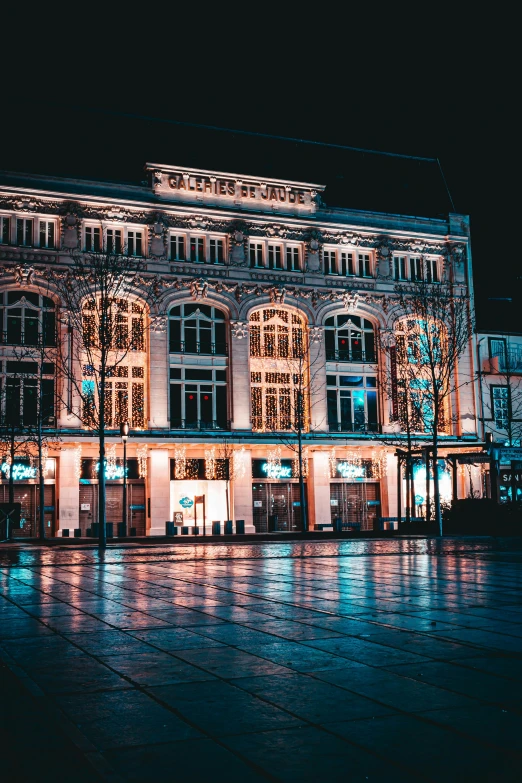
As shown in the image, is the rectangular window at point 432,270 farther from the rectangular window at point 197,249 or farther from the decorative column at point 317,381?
the rectangular window at point 197,249

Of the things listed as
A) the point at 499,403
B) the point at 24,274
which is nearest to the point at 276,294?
the point at 24,274

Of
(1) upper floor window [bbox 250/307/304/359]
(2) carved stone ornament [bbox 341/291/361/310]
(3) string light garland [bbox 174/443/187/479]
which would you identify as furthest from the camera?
(2) carved stone ornament [bbox 341/291/361/310]

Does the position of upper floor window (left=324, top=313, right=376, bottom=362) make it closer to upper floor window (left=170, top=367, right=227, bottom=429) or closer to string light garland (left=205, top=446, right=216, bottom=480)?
upper floor window (left=170, top=367, right=227, bottom=429)

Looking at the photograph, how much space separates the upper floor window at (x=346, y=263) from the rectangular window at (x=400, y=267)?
6.76 feet

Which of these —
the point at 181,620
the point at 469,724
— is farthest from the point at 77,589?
the point at 469,724

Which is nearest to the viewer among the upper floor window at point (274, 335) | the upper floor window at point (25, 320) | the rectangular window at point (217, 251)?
the upper floor window at point (25, 320)

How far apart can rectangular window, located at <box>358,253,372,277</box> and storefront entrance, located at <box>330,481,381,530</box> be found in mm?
13988

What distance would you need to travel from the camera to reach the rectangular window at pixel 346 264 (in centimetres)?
5576

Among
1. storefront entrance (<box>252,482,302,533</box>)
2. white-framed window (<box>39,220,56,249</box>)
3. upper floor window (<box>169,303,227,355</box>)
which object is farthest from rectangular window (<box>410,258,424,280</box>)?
white-framed window (<box>39,220,56,249</box>)

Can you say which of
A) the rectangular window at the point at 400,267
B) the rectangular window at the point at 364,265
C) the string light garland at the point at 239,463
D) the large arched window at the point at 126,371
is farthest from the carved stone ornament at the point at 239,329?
the rectangular window at the point at 400,267

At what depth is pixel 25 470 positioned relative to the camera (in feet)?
155

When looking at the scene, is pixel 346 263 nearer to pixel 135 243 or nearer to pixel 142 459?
pixel 135 243

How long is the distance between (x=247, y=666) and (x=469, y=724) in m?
2.52

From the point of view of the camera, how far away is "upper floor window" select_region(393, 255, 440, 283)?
189 feet
